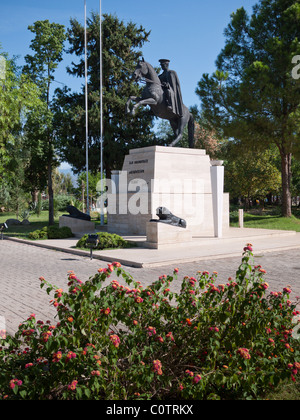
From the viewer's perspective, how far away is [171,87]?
16.6 m

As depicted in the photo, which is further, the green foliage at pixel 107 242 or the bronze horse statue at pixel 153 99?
the bronze horse statue at pixel 153 99

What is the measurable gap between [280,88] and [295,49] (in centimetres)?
214

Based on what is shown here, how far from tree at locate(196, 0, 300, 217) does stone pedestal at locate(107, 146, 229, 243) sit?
7.30 meters

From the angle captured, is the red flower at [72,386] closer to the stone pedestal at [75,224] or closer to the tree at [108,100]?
the stone pedestal at [75,224]

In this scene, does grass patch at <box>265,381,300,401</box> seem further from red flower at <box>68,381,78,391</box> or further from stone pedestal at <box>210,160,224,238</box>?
stone pedestal at <box>210,160,224,238</box>

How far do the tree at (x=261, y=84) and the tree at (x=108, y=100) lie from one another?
681cm

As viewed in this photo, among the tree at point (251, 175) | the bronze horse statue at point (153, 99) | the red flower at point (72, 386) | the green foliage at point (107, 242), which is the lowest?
the red flower at point (72, 386)

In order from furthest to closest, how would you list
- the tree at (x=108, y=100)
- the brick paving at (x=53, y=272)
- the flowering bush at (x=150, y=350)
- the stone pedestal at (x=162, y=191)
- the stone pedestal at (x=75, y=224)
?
1. the tree at (x=108, y=100)
2. the stone pedestal at (x=75, y=224)
3. the stone pedestal at (x=162, y=191)
4. the brick paving at (x=53, y=272)
5. the flowering bush at (x=150, y=350)

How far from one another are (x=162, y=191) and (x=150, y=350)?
42.3 ft

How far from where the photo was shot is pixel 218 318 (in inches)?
132

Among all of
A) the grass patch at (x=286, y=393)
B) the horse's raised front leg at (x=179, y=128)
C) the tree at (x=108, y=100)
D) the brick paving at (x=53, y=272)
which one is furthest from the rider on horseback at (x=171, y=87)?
the grass patch at (x=286, y=393)

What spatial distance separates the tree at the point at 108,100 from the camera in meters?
27.6

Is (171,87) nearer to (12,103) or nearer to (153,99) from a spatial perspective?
(153,99)
